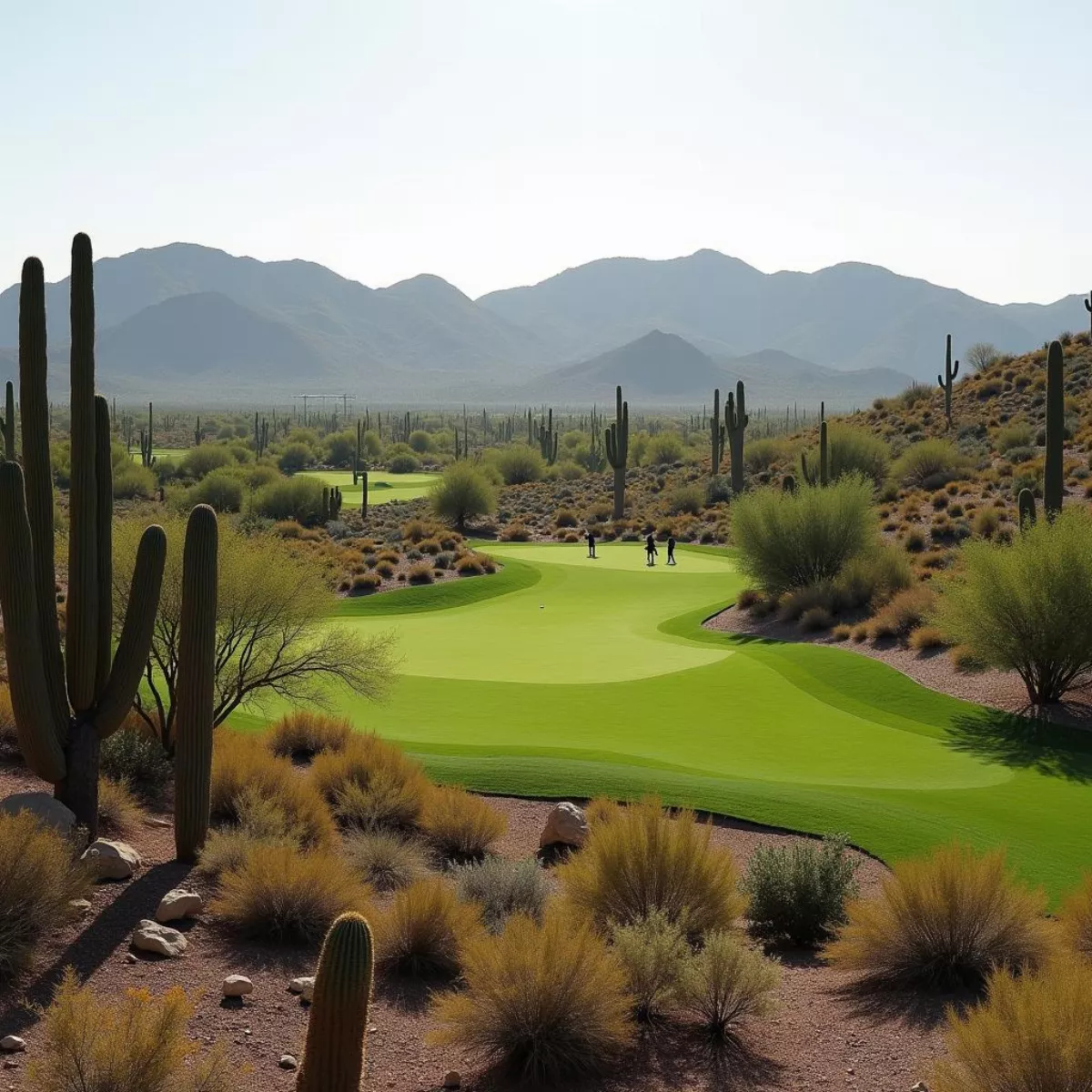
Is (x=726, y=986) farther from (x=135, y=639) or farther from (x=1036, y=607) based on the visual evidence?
(x=1036, y=607)

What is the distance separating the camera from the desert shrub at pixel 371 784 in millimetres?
14969

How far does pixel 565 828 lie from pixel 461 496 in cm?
4686

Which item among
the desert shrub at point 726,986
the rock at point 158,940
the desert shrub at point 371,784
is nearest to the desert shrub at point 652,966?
the desert shrub at point 726,986

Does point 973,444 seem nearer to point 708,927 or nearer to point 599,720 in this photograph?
point 599,720

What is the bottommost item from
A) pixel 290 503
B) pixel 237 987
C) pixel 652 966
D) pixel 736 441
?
pixel 237 987

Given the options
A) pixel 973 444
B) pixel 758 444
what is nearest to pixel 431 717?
pixel 973 444

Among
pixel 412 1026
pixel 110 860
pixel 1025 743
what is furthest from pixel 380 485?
pixel 412 1026

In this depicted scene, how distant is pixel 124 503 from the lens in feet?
199

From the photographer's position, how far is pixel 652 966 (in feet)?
30.9

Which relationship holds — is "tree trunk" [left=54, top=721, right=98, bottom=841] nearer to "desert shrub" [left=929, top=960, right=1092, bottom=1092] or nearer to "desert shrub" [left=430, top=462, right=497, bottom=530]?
"desert shrub" [left=929, top=960, right=1092, bottom=1092]

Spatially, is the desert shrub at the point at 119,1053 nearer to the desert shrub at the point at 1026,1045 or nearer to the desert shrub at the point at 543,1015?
the desert shrub at the point at 543,1015

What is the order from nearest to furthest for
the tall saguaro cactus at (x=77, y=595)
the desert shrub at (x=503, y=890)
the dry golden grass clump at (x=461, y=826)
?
the desert shrub at (x=503, y=890) → the tall saguaro cactus at (x=77, y=595) → the dry golden grass clump at (x=461, y=826)

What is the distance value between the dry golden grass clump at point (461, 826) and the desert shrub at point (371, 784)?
0.43 m

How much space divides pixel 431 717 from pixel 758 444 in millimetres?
52577
